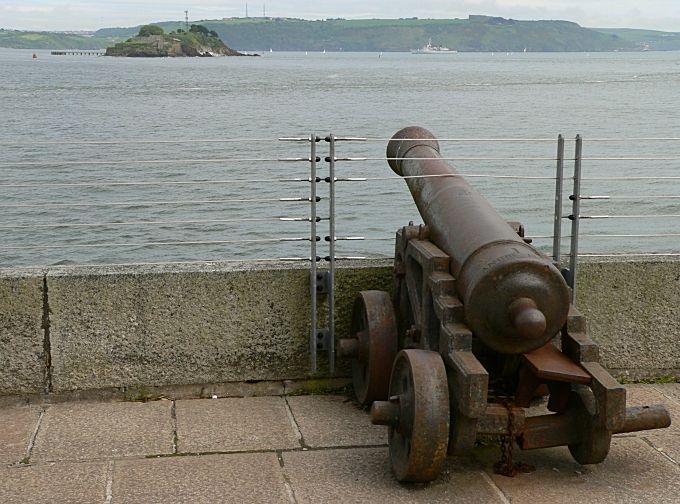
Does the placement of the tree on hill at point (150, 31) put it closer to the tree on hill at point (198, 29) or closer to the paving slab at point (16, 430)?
the tree on hill at point (198, 29)

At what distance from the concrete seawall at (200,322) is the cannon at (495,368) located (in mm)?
1235

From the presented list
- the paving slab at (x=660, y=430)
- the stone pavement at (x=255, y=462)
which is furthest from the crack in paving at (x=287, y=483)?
the paving slab at (x=660, y=430)

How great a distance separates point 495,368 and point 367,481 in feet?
2.80

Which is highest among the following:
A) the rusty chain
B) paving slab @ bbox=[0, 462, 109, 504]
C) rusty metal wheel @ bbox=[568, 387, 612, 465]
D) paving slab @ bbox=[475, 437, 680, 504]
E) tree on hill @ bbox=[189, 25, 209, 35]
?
tree on hill @ bbox=[189, 25, 209, 35]

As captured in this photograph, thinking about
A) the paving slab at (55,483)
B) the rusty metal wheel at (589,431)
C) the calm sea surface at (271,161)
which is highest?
the rusty metal wheel at (589,431)

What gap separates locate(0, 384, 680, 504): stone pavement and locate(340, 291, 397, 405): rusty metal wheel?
0.21m

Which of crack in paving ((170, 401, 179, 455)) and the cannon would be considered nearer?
the cannon

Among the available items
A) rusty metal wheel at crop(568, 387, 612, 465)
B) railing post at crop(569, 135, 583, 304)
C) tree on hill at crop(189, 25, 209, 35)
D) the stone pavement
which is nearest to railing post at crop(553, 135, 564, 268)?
railing post at crop(569, 135, 583, 304)

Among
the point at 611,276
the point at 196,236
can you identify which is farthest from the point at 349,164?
the point at 611,276

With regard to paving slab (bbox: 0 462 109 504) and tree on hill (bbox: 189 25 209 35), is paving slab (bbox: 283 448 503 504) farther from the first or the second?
tree on hill (bbox: 189 25 209 35)

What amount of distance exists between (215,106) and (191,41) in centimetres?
12373

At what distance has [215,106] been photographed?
52.5 meters

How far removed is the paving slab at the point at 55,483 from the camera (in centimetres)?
494

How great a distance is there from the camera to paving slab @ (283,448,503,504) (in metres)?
4.98
